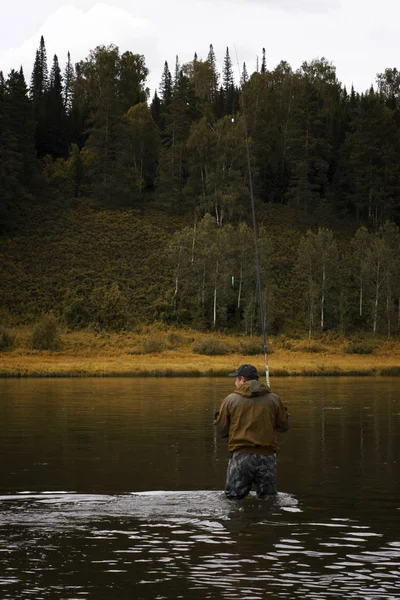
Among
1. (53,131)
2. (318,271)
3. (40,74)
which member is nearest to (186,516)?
(318,271)

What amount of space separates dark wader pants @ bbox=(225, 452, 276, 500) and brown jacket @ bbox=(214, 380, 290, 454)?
0.33 ft

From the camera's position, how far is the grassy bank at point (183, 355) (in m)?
53.1

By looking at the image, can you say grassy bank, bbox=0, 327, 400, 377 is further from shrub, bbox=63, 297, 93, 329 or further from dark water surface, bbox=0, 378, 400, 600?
dark water surface, bbox=0, 378, 400, 600

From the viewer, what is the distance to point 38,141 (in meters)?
118

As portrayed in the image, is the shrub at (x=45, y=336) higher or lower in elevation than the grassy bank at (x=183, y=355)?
higher

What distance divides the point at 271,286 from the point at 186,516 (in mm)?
66523

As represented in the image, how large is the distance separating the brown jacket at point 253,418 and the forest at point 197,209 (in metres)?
60.1

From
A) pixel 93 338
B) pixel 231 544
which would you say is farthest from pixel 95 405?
pixel 93 338

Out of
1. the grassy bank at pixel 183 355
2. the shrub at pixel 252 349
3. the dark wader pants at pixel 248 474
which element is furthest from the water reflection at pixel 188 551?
the shrub at pixel 252 349

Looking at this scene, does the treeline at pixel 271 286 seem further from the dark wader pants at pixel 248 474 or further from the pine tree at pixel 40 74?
the pine tree at pixel 40 74

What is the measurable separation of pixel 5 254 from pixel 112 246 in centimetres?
1098

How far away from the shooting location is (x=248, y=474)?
1227cm

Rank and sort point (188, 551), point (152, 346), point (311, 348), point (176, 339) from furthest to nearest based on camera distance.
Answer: point (176, 339), point (311, 348), point (152, 346), point (188, 551)

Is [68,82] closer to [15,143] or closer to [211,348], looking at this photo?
[15,143]
